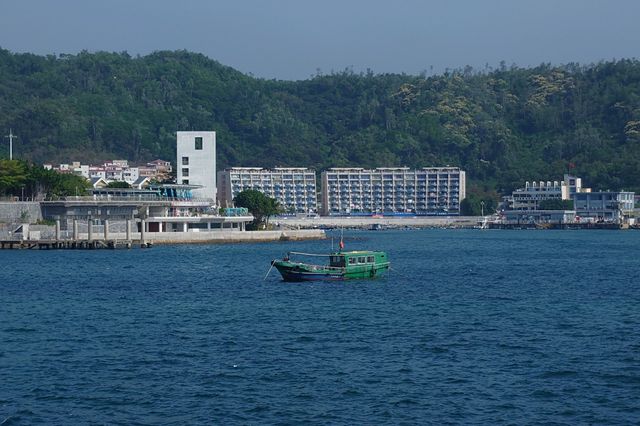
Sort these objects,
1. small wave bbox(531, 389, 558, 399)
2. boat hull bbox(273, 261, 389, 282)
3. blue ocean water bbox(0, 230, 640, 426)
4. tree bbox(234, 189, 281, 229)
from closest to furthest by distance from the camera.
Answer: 1. blue ocean water bbox(0, 230, 640, 426)
2. small wave bbox(531, 389, 558, 399)
3. boat hull bbox(273, 261, 389, 282)
4. tree bbox(234, 189, 281, 229)

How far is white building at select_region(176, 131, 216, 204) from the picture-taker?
115 metres

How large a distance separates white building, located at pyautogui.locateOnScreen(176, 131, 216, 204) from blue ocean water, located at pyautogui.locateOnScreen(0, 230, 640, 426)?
185 feet

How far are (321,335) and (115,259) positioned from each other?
128 ft

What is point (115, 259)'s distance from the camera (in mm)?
72438

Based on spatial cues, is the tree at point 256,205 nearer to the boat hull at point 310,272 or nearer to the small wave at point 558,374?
the boat hull at point 310,272

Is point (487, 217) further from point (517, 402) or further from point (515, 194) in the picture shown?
point (517, 402)

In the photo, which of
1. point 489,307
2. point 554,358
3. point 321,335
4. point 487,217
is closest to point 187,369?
point 321,335

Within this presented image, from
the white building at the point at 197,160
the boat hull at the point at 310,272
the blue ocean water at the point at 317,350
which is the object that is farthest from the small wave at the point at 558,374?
the white building at the point at 197,160

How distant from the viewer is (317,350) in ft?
108

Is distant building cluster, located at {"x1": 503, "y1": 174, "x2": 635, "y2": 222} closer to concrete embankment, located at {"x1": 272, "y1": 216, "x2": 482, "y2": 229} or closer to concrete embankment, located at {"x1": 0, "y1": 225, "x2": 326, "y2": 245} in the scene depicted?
concrete embankment, located at {"x1": 272, "y1": 216, "x2": 482, "y2": 229}

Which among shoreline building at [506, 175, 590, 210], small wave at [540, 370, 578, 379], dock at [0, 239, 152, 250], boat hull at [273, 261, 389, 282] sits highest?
shoreline building at [506, 175, 590, 210]

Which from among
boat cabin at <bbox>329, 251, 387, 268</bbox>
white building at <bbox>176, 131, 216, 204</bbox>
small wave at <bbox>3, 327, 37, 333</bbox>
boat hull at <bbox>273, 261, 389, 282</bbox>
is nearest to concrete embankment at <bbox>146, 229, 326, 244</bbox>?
white building at <bbox>176, 131, 216, 204</bbox>

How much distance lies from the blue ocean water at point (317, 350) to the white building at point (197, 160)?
2222 inches

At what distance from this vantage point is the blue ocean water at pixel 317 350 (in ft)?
83.1
